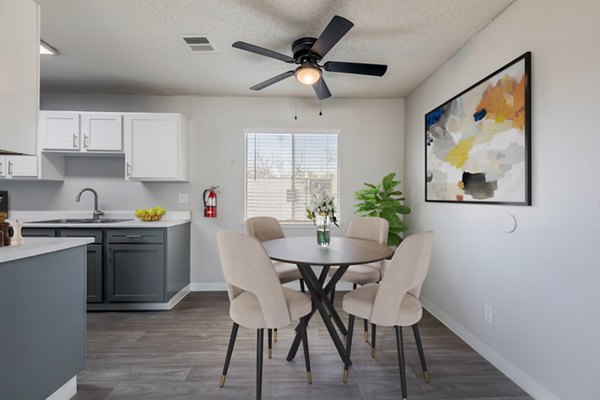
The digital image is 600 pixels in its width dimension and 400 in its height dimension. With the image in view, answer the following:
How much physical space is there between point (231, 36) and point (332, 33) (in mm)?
1004

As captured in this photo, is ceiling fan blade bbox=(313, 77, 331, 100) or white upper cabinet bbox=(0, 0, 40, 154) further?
ceiling fan blade bbox=(313, 77, 331, 100)

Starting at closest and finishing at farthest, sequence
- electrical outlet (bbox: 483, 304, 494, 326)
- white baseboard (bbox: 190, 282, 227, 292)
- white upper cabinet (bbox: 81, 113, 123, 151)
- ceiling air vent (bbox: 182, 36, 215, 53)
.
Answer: electrical outlet (bbox: 483, 304, 494, 326), ceiling air vent (bbox: 182, 36, 215, 53), white upper cabinet (bbox: 81, 113, 123, 151), white baseboard (bbox: 190, 282, 227, 292)

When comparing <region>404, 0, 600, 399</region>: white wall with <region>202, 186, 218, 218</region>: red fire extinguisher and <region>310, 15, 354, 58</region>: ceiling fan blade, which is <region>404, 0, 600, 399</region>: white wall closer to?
<region>310, 15, 354, 58</region>: ceiling fan blade

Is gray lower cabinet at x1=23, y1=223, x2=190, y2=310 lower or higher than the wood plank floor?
higher

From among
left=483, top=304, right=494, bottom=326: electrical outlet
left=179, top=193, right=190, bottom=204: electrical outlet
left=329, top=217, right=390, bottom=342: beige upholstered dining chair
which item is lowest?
left=483, top=304, right=494, bottom=326: electrical outlet

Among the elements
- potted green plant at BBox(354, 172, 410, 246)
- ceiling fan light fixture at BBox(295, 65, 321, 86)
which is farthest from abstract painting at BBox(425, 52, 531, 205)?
ceiling fan light fixture at BBox(295, 65, 321, 86)

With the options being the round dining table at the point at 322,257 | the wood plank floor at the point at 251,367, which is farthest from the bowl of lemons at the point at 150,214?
the round dining table at the point at 322,257

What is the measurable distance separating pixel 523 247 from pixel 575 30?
1242mm

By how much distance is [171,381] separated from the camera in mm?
1936

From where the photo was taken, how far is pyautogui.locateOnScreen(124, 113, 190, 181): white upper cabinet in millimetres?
3316

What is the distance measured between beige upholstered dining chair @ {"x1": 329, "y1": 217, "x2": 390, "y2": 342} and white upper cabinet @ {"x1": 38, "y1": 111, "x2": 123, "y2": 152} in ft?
9.21

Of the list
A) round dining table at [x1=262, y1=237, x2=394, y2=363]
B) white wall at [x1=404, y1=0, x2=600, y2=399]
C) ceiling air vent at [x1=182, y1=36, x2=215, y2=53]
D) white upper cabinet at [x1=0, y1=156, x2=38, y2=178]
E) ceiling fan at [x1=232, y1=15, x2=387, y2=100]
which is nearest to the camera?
white wall at [x1=404, y1=0, x2=600, y2=399]

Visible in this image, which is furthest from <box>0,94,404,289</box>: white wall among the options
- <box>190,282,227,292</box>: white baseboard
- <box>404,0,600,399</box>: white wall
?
<box>404,0,600,399</box>: white wall

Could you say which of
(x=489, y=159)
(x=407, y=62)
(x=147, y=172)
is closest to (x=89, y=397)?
(x=147, y=172)
